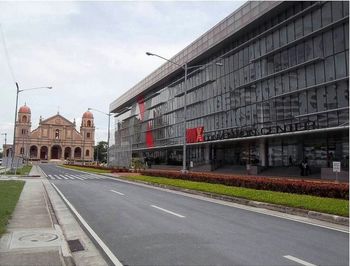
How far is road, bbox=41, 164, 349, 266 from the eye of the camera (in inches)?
317

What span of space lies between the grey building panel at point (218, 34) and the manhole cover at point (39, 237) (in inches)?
1339

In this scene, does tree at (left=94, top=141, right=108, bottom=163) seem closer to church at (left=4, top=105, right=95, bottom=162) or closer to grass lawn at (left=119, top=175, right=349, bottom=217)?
church at (left=4, top=105, right=95, bottom=162)

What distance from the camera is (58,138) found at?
16188cm

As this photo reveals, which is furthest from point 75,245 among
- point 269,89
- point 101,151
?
point 101,151

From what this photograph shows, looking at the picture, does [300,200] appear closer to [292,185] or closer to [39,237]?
[292,185]

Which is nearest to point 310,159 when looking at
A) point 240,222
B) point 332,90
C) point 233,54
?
point 332,90

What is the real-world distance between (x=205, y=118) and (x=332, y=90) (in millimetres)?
24081

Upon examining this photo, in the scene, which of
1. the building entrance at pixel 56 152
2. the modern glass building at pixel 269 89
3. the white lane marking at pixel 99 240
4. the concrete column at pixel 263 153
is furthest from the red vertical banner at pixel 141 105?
the building entrance at pixel 56 152

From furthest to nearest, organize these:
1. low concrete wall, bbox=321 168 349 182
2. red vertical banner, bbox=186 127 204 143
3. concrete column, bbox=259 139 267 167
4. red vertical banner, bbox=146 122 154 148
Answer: red vertical banner, bbox=146 122 154 148 → red vertical banner, bbox=186 127 204 143 → concrete column, bbox=259 139 267 167 → low concrete wall, bbox=321 168 349 182

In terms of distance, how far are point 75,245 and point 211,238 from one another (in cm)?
309

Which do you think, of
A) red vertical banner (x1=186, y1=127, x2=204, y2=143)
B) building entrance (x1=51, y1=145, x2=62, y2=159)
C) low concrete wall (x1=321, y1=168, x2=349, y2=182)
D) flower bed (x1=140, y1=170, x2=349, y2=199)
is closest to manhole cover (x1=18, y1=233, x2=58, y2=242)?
flower bed (x1=140, y1=170, x2=349, y2=199)

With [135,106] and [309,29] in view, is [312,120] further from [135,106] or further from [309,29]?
[135,106]

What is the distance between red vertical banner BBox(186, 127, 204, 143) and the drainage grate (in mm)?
45492

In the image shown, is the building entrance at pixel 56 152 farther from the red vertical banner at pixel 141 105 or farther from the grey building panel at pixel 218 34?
the grey building panel at pixel 218 34
